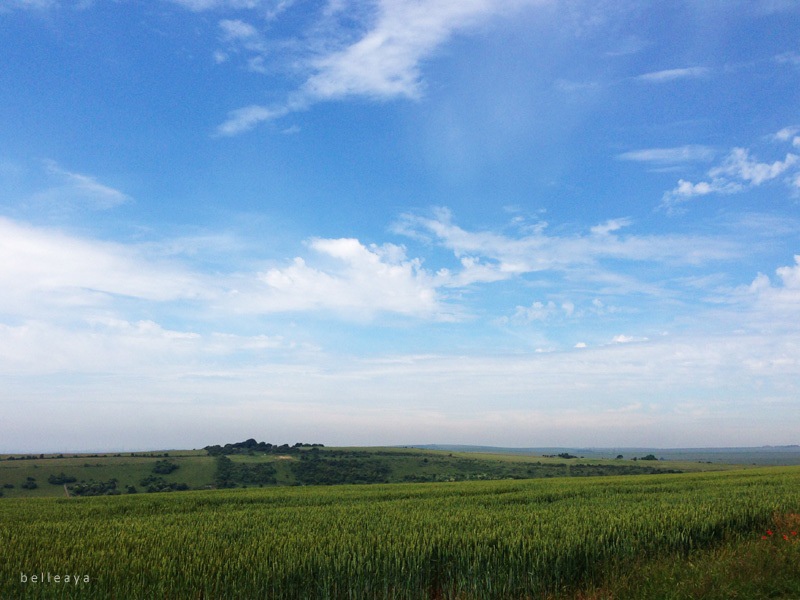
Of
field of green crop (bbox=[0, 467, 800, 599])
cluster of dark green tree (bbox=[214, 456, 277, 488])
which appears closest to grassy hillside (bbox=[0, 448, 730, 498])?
cluster of dark green tree (bbox=[214, 456, 277, 488])

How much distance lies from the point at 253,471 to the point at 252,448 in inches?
2116

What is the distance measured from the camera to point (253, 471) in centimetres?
9881

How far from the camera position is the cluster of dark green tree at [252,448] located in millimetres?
134375

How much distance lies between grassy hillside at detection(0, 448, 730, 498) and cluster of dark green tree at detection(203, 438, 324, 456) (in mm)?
6544

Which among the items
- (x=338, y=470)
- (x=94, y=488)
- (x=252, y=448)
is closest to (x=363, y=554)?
(x=94, y=488)

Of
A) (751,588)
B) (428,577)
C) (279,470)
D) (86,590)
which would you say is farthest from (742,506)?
(279,470)

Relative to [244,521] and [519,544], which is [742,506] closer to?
[519,544]

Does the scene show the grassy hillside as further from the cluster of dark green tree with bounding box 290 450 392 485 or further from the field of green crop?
the field of green crop

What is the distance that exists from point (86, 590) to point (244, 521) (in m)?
7.78

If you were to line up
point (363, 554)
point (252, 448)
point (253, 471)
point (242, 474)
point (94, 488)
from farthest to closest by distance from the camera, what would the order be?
point (252, 448)
point (253, 471)
point (242, 474)
point (94, 488)
point (363, 554)

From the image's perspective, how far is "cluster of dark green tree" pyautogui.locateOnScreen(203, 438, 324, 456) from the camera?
134 m

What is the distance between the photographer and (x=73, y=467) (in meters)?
97.2

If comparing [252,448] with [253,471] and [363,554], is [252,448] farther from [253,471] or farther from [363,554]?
[363,554]

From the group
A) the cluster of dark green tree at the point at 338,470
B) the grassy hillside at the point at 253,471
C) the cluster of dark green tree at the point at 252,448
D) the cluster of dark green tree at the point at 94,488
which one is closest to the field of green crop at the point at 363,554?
the cluster of dark green tree at the point at 94,488
